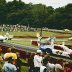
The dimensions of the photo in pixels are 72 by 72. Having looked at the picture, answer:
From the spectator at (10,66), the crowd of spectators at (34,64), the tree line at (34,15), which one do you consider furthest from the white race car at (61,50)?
the tree line at (34,15)

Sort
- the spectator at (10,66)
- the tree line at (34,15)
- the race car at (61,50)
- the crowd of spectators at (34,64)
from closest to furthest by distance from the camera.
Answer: the spectator at (10,66), the crowd of spectators at (34,64), the race car at (61,50), the tree line at (34,15)

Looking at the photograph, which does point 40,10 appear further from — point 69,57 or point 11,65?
point 11,65

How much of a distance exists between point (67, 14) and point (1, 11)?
2371cm

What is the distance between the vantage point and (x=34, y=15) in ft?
327

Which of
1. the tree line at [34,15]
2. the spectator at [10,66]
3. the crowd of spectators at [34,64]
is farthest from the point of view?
the tree line at [34,15]

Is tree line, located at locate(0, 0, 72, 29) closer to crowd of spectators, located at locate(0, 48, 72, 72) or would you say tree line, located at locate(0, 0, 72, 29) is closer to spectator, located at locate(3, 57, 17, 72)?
crowd of spectators, located at locate(0, 48, 72, 72)

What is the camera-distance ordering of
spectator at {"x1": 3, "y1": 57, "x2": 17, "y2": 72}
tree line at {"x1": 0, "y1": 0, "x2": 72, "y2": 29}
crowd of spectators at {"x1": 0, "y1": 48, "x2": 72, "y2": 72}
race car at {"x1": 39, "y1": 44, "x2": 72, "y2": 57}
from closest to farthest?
spectator at {"x1": 3, "y1": 57, "x2": 17, "y2": 72} → crowd of spectators at {"x1": 0, "y1": 48, "x2": 72, "y2": 72} → race car at {"x1": 39, "y1": 44, "x2": 72, "y2": 57} → tree line at {"x1": 0, "y1": 0, "x2": 72, "y2": 29}

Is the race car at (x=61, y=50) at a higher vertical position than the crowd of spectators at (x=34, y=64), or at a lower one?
lower

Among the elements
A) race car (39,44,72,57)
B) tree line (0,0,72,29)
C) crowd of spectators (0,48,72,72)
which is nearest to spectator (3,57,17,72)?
crowd of spectators (0,48,72,72)

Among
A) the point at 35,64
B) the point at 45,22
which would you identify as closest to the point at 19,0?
the point at 45,22

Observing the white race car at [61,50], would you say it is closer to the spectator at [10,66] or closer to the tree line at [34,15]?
the spectator at [10,66]

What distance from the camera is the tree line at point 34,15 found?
88.2 metres

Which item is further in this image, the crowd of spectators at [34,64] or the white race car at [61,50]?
the white race car at [61,50]

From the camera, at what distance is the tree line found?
88169 mm
